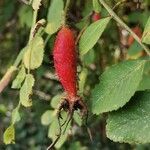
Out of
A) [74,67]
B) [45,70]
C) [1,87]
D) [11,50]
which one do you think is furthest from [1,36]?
[74,67]

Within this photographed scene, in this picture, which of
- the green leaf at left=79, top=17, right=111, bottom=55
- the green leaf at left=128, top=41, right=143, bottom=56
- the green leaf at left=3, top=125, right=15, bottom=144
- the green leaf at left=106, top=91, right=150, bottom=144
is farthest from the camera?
the green leaf at left=128, top=41, right=143, bottom=56

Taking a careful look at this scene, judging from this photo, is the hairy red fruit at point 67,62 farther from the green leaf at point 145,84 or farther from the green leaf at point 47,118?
the green leaf at point 47,118

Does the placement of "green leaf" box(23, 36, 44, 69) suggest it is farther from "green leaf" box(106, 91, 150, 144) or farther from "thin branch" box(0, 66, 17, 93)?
"green leaf" box(106, 91, 150, 144)

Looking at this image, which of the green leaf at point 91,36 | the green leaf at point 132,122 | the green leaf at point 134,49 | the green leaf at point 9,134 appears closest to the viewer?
the green leaf at point 132,122

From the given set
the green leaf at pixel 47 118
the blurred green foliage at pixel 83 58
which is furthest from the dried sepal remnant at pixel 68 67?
the green leaf at pixel 47 118

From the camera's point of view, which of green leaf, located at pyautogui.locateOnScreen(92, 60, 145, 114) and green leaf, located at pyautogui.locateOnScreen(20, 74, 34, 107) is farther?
green leaf, located at pyautogui.locateOnScreen(20, 74, 34, 107)

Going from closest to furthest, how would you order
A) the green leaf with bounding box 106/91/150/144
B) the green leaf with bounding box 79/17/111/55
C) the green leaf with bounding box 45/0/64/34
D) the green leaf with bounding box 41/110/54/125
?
the green leaf with bounding box 106/91/150/144
the green leaf with bounding box 79/17/111/55
the green leaf with bounding box 45/0/64/34
the green leaf with bounding box 41/110/54/125

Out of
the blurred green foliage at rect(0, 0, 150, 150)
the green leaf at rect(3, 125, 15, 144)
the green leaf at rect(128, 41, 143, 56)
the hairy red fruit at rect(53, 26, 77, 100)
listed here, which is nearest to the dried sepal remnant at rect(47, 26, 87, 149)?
the hairy red fruit at rect(53, 26, 77, 100)
